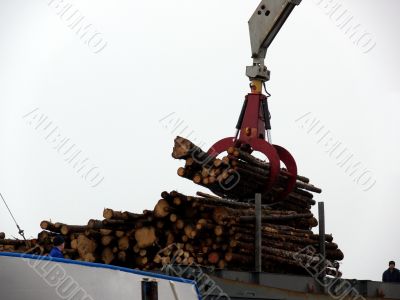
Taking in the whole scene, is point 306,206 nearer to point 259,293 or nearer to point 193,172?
point 193,172

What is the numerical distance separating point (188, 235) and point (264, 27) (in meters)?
5.31

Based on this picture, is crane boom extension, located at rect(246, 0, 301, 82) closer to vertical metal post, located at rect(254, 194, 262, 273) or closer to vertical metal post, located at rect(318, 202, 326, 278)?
vertical metal post, located at rect(318, 202, 326, 278)

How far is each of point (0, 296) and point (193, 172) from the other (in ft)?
20.2

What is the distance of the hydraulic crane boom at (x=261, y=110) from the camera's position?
14.9 m

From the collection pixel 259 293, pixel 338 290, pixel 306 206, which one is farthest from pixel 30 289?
pixel 306 206

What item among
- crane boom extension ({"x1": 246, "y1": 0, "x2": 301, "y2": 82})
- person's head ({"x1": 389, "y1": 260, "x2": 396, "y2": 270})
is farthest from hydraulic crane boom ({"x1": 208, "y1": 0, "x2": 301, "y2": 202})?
person's head ({"x1": 389, "y1": 260, "x2": 396, "y2": 270})

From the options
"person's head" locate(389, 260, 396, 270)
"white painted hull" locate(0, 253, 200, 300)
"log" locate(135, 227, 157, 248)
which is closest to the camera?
"white painted hull" locate(0, 253, 200, 300)

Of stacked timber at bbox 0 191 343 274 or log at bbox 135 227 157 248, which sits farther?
log at bbox 135 227 157 248

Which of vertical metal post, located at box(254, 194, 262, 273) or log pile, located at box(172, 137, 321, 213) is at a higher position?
log pile, located at box(172, 137, 321, 213)

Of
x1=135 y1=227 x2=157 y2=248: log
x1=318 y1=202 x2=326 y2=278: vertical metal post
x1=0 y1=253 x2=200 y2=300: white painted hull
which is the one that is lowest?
x1=0 y1=253 x2=200 y2=300: white painted hull

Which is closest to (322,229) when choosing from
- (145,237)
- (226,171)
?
(226,171)

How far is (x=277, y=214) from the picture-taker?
1424 centimetres

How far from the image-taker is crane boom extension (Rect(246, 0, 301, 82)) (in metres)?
16.4

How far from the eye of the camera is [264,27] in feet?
54.5
